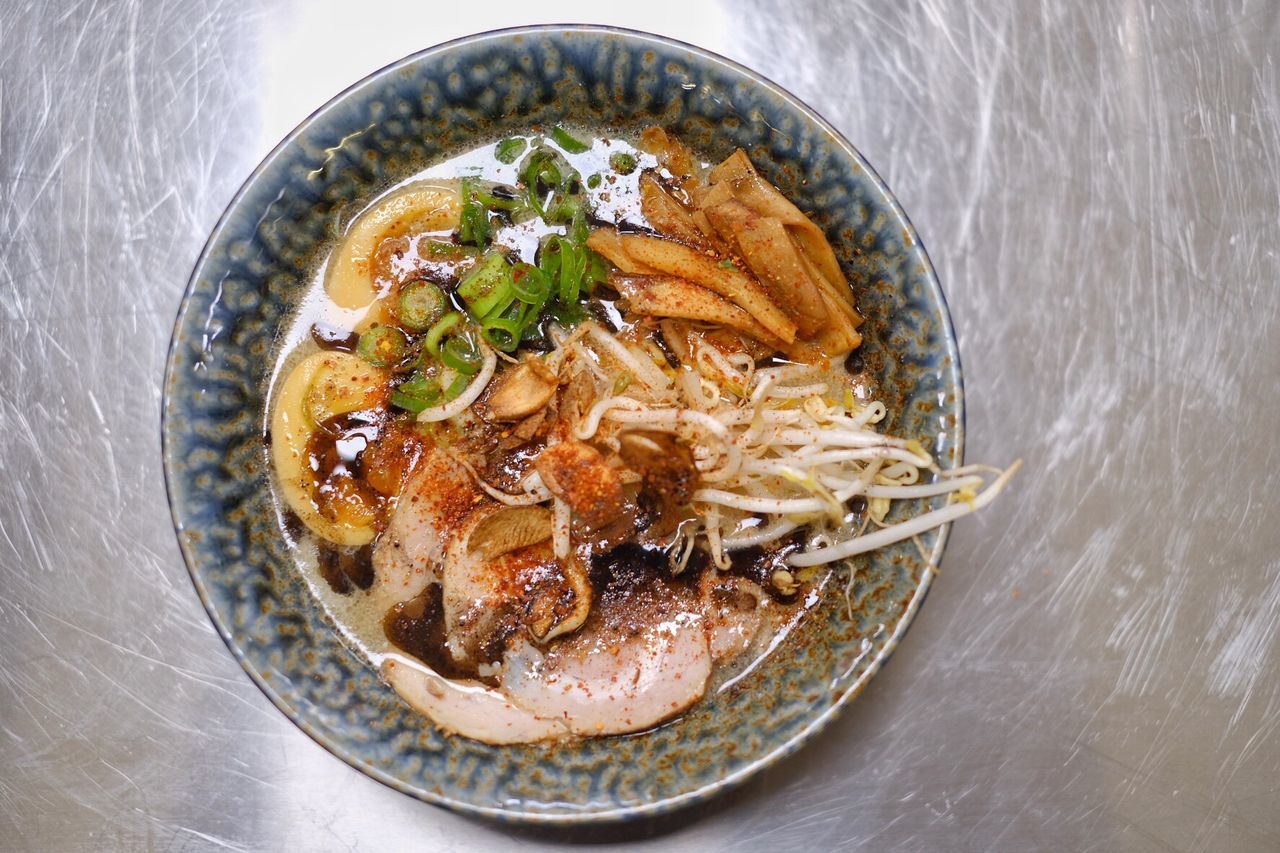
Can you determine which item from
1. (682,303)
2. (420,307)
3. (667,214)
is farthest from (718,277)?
(420,307)

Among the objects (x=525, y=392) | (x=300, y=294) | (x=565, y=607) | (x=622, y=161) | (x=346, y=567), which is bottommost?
(x=565, y=607)

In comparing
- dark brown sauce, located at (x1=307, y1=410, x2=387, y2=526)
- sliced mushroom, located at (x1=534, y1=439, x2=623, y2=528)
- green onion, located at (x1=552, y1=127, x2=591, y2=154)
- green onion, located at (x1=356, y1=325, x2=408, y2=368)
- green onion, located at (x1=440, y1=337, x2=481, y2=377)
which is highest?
green onion, located at (x1=552, y1=127, x2=591, y2=154)

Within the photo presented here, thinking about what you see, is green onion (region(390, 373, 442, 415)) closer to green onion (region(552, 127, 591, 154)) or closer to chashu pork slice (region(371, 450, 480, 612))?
chashu pork slice (region(371, 450, 480, 612))

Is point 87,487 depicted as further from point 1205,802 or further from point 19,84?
point 1205,802

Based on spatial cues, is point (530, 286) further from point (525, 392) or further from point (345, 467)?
point (345, 467)

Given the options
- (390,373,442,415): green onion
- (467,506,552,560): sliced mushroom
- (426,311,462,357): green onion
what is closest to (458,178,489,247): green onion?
(426,311,462,357): green onion

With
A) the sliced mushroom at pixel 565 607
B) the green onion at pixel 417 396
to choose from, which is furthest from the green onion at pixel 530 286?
the sliced mushroom at pixel 565 607
